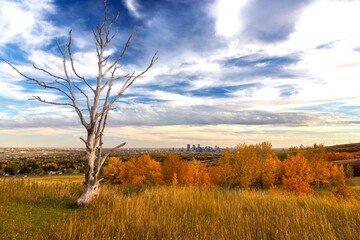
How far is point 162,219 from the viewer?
836 cm

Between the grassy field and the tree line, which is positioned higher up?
the grassy field

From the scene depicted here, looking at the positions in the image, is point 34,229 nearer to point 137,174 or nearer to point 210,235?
point 210,235

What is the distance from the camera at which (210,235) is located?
7.49m

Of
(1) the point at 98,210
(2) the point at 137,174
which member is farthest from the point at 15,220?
(2) the point at 137,174

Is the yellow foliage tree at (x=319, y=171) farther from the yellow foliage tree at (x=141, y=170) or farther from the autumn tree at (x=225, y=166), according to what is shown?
the yellow foliage tree at (x=141, y=170)

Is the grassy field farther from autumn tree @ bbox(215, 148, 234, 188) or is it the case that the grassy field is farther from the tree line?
autumn tree @ bbox(215, 148, 234, 188)

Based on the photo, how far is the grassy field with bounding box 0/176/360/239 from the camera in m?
7.16

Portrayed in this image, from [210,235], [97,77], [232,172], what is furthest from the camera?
[232,172]

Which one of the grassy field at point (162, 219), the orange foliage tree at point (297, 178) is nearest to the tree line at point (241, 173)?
the orange foliage tree at point (297, 178)

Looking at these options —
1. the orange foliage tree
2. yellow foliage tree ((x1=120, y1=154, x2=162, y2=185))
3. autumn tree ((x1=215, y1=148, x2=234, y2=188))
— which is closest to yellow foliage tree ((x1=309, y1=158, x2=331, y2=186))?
the orange foliage tree

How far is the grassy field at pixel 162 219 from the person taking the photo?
282 inches

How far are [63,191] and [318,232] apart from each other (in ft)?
34.3

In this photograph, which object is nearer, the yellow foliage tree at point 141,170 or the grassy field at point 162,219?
the grassy field at point 162,219

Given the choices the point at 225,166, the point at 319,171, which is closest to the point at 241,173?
the point at 225,166
